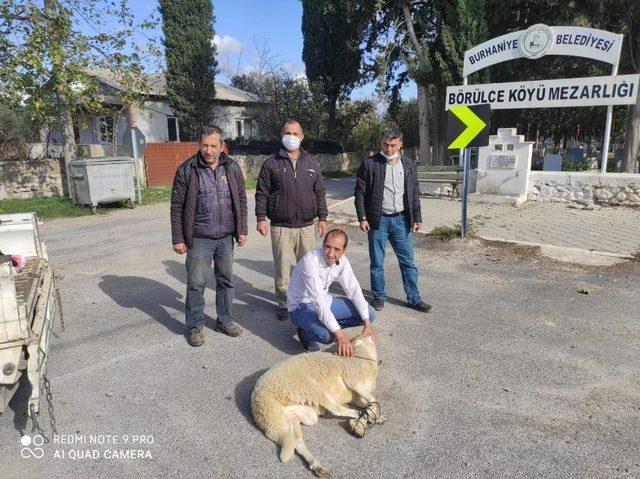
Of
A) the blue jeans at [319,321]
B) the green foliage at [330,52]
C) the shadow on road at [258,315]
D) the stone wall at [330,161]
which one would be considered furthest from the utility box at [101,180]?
the green foliage at [330,52]

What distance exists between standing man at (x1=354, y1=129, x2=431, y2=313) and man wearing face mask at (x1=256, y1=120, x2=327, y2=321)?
507 millimetres

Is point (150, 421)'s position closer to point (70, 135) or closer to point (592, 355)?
point (592, 355)

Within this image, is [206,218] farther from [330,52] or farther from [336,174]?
[330,52]

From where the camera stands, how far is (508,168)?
10977 millimetres

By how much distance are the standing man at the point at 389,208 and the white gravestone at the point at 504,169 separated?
280 inches

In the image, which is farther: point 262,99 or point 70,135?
point 262,99

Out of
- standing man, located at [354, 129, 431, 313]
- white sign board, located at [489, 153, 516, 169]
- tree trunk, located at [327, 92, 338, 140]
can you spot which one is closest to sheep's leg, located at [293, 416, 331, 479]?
standing man, located at [354, 129, 431, 313]

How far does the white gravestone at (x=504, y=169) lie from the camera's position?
1080 centimetres

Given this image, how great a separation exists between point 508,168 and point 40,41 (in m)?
11.2

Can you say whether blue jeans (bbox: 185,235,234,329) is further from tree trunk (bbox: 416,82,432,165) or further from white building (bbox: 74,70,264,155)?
white building (bbox: 74,70,264,155)

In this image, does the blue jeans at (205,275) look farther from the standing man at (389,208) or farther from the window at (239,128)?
the window at (239,128)

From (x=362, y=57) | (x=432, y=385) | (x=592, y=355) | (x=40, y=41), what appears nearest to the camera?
(x=432, y=385)

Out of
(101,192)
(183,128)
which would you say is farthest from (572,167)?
(183,128)

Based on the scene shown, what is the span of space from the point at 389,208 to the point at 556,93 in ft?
Answer: 27.0
